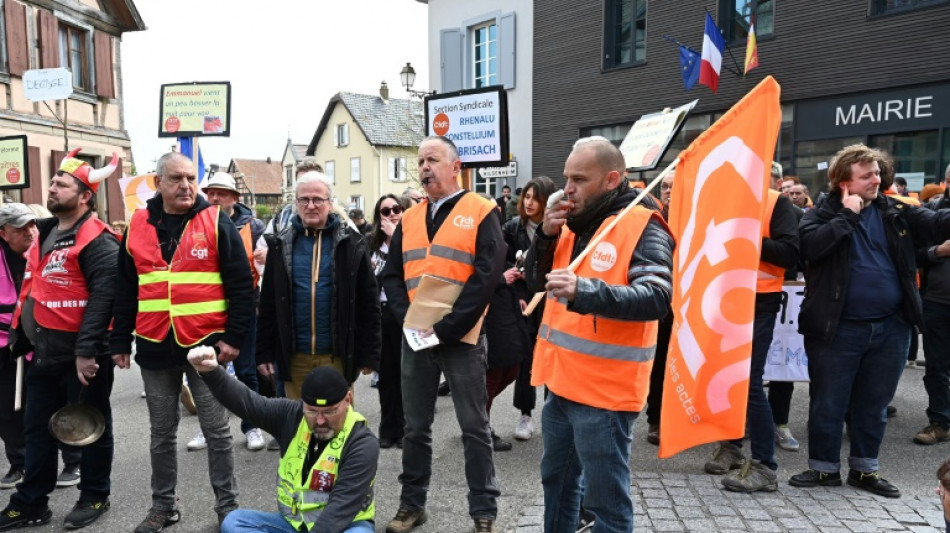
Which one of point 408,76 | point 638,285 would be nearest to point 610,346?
point 638,285

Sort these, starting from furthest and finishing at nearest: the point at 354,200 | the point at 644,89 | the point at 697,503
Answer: the point at 354,200 < the point at 644,89 < the point at 697,503

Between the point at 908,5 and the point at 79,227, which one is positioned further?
the point at 908,5

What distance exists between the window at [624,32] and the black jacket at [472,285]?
12439mm

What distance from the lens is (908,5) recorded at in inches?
432

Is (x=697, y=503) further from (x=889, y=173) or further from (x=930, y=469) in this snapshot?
(x=889, y=173)

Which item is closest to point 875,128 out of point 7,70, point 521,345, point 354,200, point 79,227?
point 521,345

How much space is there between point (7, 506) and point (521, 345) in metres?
3.25

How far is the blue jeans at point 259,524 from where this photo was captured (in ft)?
9.89

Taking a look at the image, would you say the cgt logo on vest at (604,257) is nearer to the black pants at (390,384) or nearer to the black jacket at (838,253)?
the black jacket at (838,253)

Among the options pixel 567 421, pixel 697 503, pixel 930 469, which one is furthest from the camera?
pixel 930 469

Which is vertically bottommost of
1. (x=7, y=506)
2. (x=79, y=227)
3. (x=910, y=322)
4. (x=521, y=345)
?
(x=7, y=506)

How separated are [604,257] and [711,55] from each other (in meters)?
10.9

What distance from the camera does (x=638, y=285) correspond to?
2377 mm

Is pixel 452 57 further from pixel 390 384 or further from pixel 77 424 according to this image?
pixel 77 424
